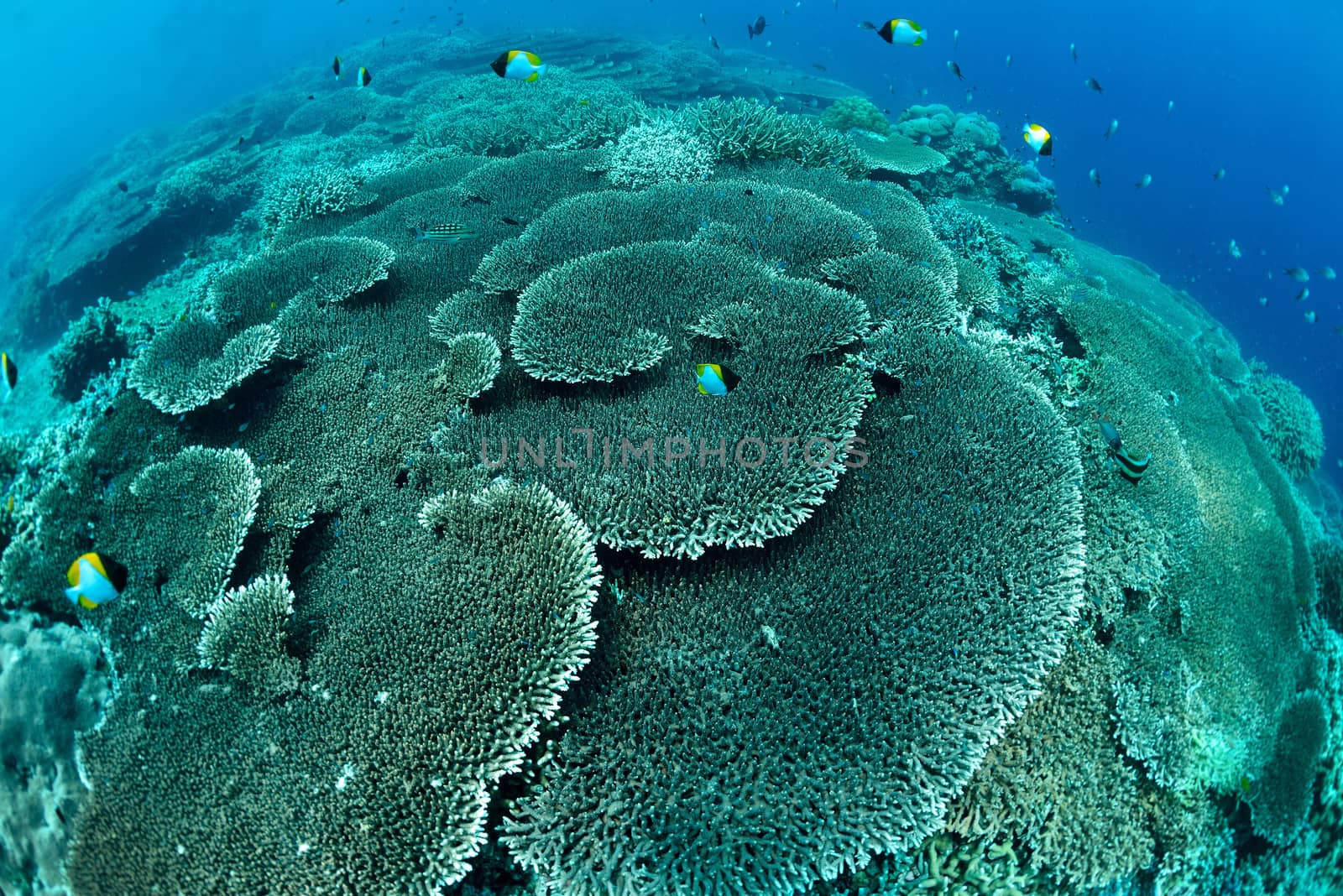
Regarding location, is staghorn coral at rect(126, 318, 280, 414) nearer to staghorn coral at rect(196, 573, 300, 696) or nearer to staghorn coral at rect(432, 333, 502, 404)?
staghorn coral at rect(432, 333, 502, 404)

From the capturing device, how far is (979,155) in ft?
53.7

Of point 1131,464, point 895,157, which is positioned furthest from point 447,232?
point 895,157

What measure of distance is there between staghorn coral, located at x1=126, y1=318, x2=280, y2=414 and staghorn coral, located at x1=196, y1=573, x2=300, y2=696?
2611 mm

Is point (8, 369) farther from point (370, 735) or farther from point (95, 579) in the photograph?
point (370, 735)

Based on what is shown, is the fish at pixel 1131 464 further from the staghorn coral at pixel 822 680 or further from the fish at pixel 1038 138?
the fish at pixel 1038 138

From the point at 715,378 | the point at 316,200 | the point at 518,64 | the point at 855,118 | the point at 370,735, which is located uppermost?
the point at 518,64

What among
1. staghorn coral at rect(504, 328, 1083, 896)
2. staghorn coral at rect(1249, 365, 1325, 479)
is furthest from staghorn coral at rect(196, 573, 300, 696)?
staghorn coral at rect(1249, 365, 1325, 479)

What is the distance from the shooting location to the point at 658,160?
8852 mm

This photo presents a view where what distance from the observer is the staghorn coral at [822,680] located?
122 inches

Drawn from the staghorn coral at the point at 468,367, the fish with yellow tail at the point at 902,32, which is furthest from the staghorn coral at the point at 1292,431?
the staghorn coral at the point at 468,367

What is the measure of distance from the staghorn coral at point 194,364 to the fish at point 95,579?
8.24 ft

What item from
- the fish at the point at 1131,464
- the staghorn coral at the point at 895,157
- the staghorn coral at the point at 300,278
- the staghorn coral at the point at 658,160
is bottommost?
the staghorn coral at the point at 895,157

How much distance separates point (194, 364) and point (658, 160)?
6.53 metres

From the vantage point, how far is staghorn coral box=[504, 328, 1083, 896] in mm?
3102
